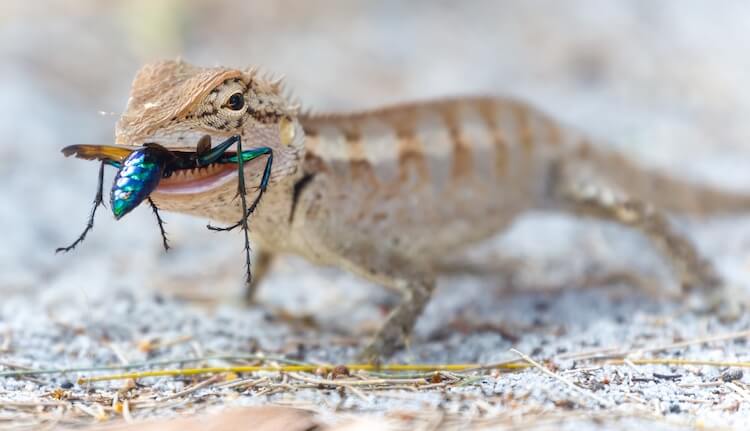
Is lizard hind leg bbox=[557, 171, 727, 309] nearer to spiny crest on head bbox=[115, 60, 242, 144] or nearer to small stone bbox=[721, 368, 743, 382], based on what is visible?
small stone bbox=[721, 368, 743, 382]

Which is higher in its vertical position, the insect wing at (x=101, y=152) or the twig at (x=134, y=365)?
the insect wing at (x=101, y=152)

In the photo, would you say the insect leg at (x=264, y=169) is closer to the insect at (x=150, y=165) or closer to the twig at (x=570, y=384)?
the insect at (x=150, y=165)

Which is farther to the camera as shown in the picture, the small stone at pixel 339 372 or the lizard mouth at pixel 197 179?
the small stone at pixel 339 372

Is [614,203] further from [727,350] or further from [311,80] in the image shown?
[311,80]

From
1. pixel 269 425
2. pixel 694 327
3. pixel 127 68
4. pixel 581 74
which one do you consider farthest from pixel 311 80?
pixel 269 425

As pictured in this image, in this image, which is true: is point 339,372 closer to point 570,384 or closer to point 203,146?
point 570,384

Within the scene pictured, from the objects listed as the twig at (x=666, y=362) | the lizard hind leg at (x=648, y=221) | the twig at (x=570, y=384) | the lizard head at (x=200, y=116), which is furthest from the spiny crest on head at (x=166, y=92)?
the lizard hind leg at (x=648, y=221)
